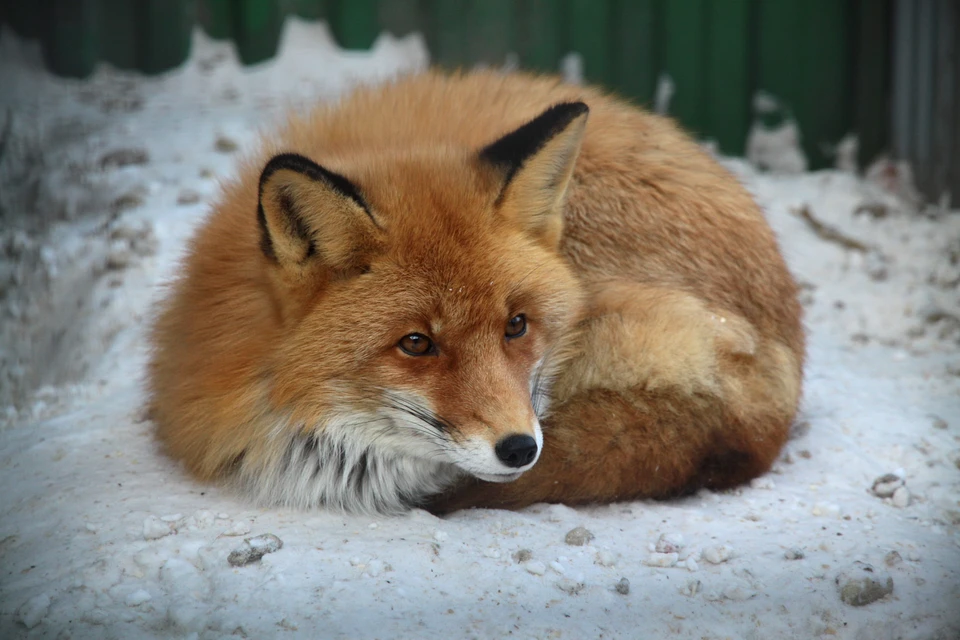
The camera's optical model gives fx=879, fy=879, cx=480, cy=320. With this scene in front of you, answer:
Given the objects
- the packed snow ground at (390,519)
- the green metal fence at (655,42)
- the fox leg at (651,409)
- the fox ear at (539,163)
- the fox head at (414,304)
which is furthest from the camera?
the green metal fence at (655,42)

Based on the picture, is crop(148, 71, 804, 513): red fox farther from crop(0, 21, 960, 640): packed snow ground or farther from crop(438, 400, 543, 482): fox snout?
crop(0, 21, 960, 640): packed snow ground

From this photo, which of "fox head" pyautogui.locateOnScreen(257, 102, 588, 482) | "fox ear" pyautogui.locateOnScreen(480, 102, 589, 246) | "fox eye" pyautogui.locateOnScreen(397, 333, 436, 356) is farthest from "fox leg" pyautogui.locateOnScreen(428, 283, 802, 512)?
"fox eye" pyautogui.locateOnScreen(397, 333, 436, 356)

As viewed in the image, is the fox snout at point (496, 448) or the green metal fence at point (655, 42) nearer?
the fox snout at point (496, 448)

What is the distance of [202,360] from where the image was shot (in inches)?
90.7

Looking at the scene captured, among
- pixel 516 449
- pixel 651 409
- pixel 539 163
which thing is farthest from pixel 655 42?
pixel 516 449

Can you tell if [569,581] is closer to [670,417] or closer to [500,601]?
[500,601]

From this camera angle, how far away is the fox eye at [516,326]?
7.25 ft

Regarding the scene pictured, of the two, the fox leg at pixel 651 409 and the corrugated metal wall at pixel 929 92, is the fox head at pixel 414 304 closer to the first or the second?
the fox leg at pixel 651 409

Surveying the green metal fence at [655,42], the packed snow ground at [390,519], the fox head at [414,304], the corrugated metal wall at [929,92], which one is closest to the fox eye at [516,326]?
the fox head at [414,304]

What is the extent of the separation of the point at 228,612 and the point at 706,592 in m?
1.07

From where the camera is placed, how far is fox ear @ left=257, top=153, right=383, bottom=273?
190 centimetres

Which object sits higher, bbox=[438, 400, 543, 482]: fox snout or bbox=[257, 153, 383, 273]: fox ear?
bbox=[257, 153, 383, 273]: fox ear

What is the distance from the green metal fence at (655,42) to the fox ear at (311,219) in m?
A: 3.05

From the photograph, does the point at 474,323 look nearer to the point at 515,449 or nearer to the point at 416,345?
the point at 416,345
